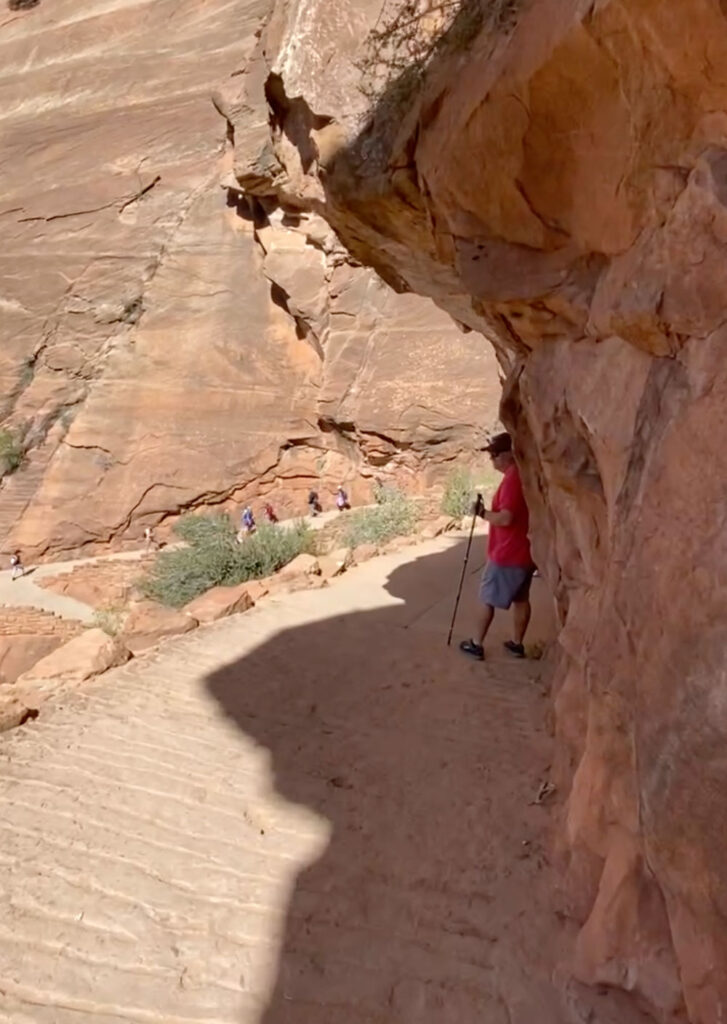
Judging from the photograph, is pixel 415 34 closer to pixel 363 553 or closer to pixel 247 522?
pixel 363 553

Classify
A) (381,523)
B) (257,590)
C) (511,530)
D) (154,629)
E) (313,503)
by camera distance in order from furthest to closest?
(313,503) → (381,523) → (257,590) → (154,629) → (511,530)

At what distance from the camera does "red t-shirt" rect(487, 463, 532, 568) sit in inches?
196

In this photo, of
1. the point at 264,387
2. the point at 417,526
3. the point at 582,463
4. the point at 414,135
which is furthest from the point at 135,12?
the point at 582,463

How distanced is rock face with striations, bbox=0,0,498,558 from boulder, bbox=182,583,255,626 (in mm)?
7240

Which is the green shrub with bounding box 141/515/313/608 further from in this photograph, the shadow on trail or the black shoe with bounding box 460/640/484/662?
the black shoe with bounding box 460/640/484/662

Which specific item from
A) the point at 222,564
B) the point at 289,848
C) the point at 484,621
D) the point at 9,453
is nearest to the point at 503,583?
the point at 484,621

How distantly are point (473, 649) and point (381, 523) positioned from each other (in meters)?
6.04

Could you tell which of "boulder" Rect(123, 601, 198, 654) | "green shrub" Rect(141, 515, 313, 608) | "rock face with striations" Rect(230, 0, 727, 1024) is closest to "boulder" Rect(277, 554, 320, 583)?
"boulder" Rect(123, 601, 198, 654)

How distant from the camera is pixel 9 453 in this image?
1550 centimetres

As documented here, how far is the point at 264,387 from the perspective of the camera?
1562 cm

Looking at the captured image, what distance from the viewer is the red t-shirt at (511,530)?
4.98m

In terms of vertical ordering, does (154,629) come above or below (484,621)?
below

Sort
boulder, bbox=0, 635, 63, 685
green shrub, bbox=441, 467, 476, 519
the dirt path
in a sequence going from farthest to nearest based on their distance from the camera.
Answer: the dirt path < green shrub, bbox=441, 467, 476, 519 < boulder, bbox=0, 635, 63, 685

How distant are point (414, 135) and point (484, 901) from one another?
3.18 m
